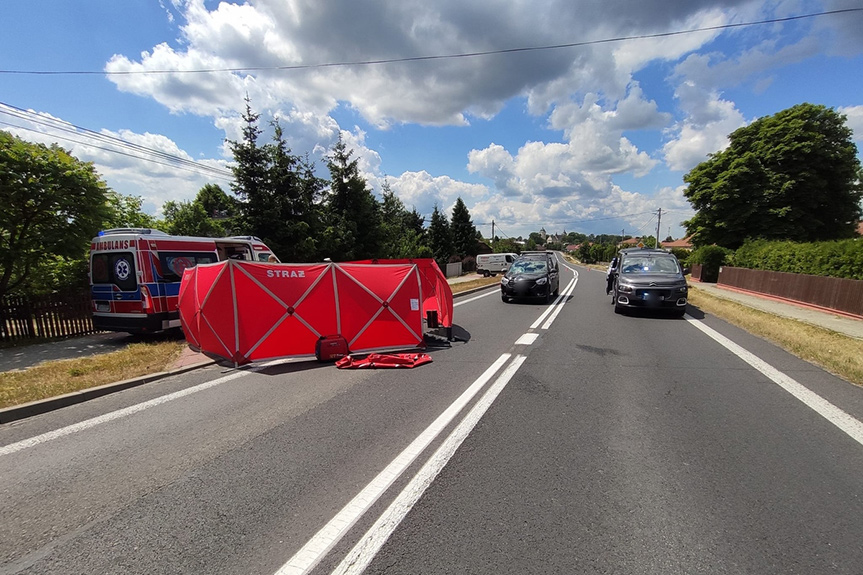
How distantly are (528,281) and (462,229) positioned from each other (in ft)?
132

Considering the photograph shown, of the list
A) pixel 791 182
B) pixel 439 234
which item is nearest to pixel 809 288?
pixel 791 182

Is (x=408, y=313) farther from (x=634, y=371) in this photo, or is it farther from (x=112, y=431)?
(x=112, y=431)

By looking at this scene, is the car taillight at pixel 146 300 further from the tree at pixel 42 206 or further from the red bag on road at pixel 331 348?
the red bag on road at pixel 331 348

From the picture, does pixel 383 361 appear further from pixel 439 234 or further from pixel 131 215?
pixel 439 234

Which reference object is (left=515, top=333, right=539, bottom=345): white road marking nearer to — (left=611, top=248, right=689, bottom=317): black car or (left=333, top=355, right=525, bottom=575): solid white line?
(left=333, top=355, right=525, bottom=575): solid white line

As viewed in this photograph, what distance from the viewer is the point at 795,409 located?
15.2 feet

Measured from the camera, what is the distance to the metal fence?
40.1 feet

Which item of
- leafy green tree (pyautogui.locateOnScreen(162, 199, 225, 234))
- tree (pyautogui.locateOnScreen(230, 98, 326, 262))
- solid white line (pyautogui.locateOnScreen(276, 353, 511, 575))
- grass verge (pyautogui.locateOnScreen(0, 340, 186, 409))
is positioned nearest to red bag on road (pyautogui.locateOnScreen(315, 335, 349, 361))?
grass verge (pyautogui.locateOnScreen(0, 340, 186, 409))

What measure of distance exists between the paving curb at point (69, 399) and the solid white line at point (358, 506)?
185 inches

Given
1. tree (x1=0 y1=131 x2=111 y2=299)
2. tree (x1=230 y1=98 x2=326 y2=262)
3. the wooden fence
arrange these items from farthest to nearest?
1. tree (x1=230 y1=98 x2=326 y2=262)
2. the wooden fence
3. tree (x1=0 y1=131 x2=111 y2=299)

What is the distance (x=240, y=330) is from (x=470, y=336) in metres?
4.79

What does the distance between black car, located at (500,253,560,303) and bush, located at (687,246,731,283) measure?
2016cm

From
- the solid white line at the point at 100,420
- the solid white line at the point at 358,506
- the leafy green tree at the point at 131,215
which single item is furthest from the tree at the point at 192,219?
the solid white line at the point at 358,506

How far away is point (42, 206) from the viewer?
30.8ft
